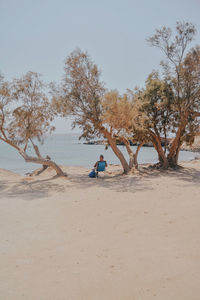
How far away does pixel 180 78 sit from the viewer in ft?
48.5

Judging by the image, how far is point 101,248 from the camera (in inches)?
169

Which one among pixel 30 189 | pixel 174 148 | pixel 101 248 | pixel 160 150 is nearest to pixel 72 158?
pixel 160 150

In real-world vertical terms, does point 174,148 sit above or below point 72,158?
above

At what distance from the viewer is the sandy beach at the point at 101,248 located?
3.13 meters

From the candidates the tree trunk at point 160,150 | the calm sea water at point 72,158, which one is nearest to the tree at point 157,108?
the tree trunk at point 160,150

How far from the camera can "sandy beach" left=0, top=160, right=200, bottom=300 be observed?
3135 millimetres

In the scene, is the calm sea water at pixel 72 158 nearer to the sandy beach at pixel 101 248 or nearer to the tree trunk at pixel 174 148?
the sandy beach at pixel 101 248

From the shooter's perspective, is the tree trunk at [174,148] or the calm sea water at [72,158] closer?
the tree trunk at [174,148]

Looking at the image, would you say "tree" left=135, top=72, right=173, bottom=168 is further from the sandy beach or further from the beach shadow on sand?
the sandy beach

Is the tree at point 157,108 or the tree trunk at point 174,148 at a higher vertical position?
the tree at point 157,108

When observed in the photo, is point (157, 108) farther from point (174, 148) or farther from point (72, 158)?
point (72, 158)

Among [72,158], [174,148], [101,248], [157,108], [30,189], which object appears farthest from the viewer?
[72,158]

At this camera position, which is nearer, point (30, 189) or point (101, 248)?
point (101, 248)

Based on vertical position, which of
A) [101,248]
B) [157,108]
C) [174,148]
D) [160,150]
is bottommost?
[101,248]
